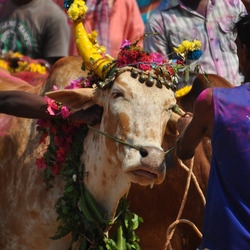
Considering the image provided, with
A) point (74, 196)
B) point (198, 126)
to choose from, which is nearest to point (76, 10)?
point (74, 196)

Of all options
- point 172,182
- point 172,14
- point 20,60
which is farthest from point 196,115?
point 20,60

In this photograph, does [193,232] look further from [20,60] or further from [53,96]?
[20,60]

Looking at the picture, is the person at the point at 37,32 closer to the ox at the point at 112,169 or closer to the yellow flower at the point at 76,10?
the ox at the point at 112,169

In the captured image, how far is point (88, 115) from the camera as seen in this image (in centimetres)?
455

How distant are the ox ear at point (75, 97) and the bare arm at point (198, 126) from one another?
78cm

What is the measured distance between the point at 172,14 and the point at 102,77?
2.61 metres

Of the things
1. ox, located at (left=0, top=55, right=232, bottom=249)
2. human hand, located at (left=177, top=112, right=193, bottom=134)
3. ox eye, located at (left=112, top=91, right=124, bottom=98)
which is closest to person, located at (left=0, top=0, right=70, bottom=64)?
ox, located at (left=0, top=55, right=232, bottom=249)

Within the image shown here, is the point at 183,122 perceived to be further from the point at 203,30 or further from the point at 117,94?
the point at 203,30

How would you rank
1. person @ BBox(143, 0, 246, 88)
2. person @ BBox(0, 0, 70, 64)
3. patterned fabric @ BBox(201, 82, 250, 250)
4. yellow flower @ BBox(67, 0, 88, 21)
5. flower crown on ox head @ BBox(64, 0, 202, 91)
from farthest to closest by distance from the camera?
person @ BBox(0, 0, 70, 64), person @ BBox(143, 0, 246, 88), yellow flower @ BBox(67, 0, 88, 21), flower crown on ox head @ BBox(64, 0, 202, 91), patterned fabric @ BBox(201, 82, 250, 250)

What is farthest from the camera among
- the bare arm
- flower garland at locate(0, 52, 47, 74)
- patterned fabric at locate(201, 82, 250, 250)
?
flower garland at locate(0, 52, 47, 74)

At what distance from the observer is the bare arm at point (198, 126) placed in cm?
361

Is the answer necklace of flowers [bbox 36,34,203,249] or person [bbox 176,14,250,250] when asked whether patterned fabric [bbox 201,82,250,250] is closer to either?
person [bbox 176,14,250,250]

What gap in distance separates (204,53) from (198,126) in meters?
3.18

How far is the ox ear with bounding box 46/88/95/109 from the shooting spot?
4.40 m
